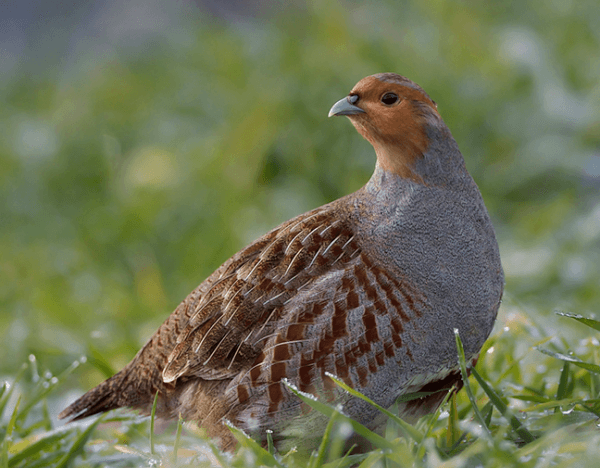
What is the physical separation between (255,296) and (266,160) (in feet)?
10.2

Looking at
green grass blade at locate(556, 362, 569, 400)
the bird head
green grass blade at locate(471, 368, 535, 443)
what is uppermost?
the bird head

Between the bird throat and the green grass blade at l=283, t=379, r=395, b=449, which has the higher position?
the bird throat

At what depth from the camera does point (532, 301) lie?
384cm

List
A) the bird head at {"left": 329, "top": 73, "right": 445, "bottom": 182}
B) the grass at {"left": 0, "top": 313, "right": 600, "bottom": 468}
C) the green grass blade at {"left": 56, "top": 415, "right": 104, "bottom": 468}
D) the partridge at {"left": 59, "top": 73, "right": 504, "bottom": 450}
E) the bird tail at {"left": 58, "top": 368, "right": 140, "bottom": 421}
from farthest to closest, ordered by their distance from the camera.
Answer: the bird tail at {"left": 58, "top": 368, "right": 140, "bottom": 421} → the green grass blade at {"left": 56, "top": 415, "right": 104, "bottom": 468} → the bird head at {"left": 329, "top": 73, "right": 445, "bottom": 182} → the partridge at {"left": 59, "top": 73, "right": 504, "bottom": 450} → the grass at {"left": 0, "top": 313, "right": 600, "bottom": 468}

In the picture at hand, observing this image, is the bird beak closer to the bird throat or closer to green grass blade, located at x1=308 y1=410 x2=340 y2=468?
the bird throat

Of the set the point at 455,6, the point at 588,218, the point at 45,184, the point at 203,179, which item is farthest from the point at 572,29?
the point at 45,184

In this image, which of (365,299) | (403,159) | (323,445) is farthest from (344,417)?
(403,159)

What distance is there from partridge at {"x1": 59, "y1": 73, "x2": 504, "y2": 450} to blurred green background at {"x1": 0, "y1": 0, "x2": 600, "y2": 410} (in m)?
1.00

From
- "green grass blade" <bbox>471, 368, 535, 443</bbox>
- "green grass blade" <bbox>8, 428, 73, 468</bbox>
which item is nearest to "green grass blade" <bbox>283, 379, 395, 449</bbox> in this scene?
"green grass blade" <bbox>471, 368, 535, 443</bbox>

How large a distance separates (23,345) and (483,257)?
2917 mm

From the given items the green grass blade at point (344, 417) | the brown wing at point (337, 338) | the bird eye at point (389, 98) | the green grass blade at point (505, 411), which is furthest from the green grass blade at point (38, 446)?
the bird eye at point (389, 98)

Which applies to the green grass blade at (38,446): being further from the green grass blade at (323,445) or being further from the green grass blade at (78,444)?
the green grass blade at (323,445)

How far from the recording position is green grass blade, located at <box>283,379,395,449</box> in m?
1.73

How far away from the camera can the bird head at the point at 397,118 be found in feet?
6.34
